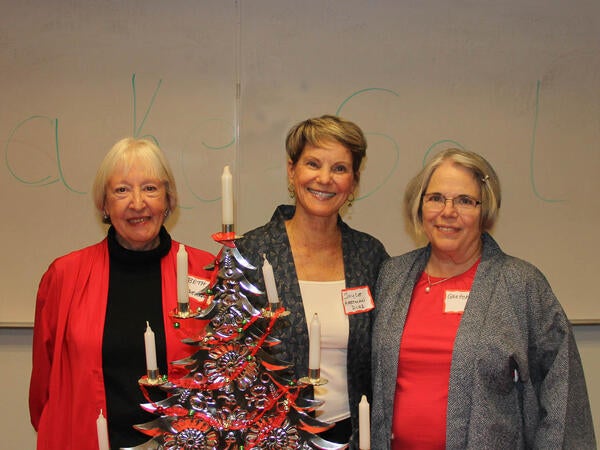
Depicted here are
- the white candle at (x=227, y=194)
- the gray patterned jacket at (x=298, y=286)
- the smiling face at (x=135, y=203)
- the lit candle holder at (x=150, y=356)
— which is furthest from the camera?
the gray patterned jacket at (x=298, y=286)

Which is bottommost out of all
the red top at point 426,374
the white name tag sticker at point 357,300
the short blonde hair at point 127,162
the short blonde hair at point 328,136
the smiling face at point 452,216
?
the red top at point 426,374

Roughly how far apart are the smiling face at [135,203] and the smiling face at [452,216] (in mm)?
886

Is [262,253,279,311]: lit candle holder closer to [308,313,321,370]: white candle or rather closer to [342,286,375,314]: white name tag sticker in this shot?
[308,313,321,370]: white candle

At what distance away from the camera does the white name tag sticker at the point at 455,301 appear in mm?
1957

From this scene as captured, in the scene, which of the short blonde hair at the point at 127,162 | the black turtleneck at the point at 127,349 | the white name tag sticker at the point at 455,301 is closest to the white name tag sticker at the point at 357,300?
the white name tag sticker at the point at 455,301

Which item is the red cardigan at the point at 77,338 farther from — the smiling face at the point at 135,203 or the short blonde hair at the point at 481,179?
the short blonde hair at the point at 481,179

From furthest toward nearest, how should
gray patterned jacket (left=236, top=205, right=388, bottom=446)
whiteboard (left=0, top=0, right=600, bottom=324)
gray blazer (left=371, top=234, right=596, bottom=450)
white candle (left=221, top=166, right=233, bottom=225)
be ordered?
whiteboard (left=0, top=0, right=600, bottom=324)
gray patterned jacket (left=236, top=205, right=388, bottom=446)
gray blazer (left=371, top=234, right=596, bottom=450)
white candle (left=221, top=166, right=233, bottom=225)

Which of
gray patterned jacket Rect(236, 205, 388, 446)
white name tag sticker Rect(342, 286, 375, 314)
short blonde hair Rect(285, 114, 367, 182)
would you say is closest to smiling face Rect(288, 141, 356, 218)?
short blonde hair Rect(285, 114, 367, 182)

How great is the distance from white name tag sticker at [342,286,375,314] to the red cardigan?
49 centimetres

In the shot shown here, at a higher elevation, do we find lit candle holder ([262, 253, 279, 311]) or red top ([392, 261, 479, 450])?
lit candle holder ([262, 253, 279, 311])

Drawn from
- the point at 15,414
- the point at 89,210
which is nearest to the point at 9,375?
the point at 15,414

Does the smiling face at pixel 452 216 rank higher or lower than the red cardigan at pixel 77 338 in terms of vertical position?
higher

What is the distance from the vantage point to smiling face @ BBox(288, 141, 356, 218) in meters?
2.07

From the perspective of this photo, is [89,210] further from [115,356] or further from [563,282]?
[563,282]
